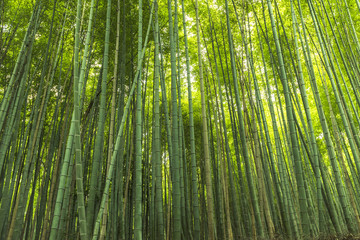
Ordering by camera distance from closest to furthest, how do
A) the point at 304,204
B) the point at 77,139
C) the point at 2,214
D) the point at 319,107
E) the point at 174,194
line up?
the point at 77,139, the point at 304,204, the point at 174,194, the point at 319,107, the point at 2,214

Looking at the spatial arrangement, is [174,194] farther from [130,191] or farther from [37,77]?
[37,77]

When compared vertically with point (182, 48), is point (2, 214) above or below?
below

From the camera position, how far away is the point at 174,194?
2254 millimetres

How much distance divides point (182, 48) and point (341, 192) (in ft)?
13.8

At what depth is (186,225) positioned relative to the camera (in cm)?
347

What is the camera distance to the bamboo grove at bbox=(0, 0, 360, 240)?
217cm

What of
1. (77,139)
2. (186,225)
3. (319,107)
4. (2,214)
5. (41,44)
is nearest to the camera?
(77,139)

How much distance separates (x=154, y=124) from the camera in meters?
2.59

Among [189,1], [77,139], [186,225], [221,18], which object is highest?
[189,1]

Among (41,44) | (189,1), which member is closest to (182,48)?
(189,1)

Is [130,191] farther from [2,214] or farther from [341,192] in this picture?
[341,192]

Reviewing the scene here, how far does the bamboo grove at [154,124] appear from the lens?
85.3 inches

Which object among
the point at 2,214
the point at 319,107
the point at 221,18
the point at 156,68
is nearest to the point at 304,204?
the point at 319,107

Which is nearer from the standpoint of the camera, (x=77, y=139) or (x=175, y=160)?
(x=77, y=139)
